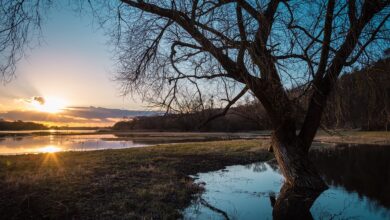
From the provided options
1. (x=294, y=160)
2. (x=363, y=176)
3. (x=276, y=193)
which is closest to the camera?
(x=294, y=160)

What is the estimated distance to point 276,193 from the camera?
37.6 feet

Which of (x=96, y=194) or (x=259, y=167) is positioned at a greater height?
(x=96, y=194)

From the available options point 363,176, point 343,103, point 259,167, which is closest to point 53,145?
point 259,167

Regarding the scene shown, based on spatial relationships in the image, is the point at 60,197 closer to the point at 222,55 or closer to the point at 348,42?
the point at 222,55

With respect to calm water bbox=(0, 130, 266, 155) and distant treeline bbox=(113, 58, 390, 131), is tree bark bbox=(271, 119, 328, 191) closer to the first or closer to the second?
distant treeline bbox=(113, 58, 390, 131)

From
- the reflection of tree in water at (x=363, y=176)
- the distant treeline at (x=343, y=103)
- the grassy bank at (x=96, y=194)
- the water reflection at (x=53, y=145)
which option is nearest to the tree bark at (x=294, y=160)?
the distant treeline at (x=343, y=103)

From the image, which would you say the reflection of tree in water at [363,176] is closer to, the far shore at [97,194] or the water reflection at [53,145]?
the far shore at [97,194]

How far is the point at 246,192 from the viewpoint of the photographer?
11820 millimetres

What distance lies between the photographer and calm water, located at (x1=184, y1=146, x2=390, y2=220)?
352 inches

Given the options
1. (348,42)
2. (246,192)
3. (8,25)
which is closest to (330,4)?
(348,42)

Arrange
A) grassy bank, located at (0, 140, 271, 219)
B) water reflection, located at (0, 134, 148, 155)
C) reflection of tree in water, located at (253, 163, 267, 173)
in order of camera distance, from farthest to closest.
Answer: water reflection, located at (0, 134, 148, 155)
reflection of tree in water, located at (253, 163, 267, 173)
grassy bank, located at (0, 140, 271, 219)

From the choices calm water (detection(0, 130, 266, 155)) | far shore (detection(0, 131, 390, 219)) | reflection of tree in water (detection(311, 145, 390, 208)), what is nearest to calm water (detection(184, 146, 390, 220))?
reflection of tree in water (detection(311, 145, 390, 208))

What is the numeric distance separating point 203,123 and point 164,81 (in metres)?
1.65

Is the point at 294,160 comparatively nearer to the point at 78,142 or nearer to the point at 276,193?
the point at 276,193
